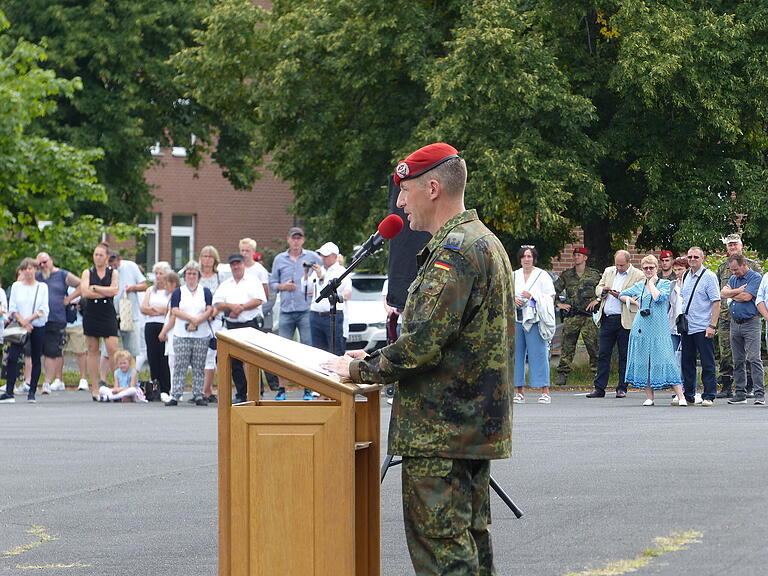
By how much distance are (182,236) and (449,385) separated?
44.4 meters

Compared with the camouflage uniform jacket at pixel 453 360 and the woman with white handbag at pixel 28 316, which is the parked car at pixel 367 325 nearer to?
the woman with white handbag at pixel 28 316

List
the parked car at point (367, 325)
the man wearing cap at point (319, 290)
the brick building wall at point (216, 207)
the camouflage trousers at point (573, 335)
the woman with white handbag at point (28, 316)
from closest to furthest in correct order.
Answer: the man wearing cap at point (319, 290), the woman with white handbag at point (28, 316), the camouflage trousers at point (573, 335), the parked car at point (367, 325), the brick building wall at point (216, 207)

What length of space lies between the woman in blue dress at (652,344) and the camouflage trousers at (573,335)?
4066 mm

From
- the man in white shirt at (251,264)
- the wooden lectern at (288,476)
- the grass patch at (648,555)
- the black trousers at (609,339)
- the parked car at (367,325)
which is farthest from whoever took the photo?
the parked car at (367,325)

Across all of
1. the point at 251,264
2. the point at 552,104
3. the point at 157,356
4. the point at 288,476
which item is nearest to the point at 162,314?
the point at 157,356

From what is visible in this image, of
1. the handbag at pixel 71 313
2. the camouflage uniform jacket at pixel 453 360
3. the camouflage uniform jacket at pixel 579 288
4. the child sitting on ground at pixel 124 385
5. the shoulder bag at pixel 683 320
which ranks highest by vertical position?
the camouflage uniform jacket at pixel 579 288

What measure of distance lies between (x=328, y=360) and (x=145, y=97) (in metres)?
31.5

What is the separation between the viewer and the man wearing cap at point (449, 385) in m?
4.82

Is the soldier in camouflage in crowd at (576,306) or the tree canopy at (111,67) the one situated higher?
the tree canopy at (111,67)

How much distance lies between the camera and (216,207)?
48688 mm

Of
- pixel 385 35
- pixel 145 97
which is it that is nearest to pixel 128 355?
pixel 385 35

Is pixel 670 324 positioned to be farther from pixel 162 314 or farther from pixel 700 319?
pixel 162 314

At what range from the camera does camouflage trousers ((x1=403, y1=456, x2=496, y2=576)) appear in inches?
190

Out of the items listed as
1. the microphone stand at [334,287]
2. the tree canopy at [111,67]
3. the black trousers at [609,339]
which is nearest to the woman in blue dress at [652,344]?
the black trousers at [609,339]
